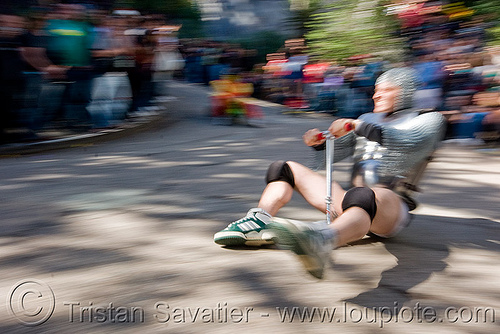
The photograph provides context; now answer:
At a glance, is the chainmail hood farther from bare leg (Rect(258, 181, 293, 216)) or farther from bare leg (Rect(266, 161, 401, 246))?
bare leg (Rect(258, 181, 293, 216))

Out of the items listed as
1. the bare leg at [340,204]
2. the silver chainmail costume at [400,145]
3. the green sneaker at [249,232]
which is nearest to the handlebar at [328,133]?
the silver chainmail costume at [400,145]

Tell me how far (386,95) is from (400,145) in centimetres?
28

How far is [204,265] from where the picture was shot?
2502mm

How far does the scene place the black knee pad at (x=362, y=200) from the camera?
7.81 ft

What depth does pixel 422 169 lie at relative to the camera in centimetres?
273

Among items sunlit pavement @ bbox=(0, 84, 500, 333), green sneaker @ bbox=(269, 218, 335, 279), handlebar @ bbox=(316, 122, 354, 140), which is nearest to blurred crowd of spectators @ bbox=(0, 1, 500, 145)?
sunlit pavement @ bbox=(0, 84, 500, 333)

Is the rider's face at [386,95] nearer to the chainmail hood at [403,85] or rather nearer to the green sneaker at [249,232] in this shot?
the chainmail hood at [403,85]

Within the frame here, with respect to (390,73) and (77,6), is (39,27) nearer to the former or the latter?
(77,6)

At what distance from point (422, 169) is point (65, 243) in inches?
69.6

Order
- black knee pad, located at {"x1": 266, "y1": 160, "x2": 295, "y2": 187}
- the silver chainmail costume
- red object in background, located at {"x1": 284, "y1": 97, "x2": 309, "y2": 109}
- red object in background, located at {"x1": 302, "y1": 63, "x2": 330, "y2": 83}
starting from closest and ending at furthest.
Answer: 1. the silver chainmail costume
2. black knee pad, located at {"x1": 266, "y1": 160, "x2": 295, "y2": 187}
3. red object in background, located at {"x1": 302, "y1": 63, "x2": 330, "y2": 83}
4. red object in background, located at {"x1": 284, "y1": 97, "x2": 309, "y2": 109}

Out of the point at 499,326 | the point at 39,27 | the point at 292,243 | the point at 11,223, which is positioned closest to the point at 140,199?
the point at 11,223

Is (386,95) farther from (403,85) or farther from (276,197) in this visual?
(276,197)

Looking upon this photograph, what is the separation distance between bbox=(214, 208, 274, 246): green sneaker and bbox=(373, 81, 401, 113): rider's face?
2.46 feet

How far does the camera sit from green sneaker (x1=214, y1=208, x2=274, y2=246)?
2650 millimetres
